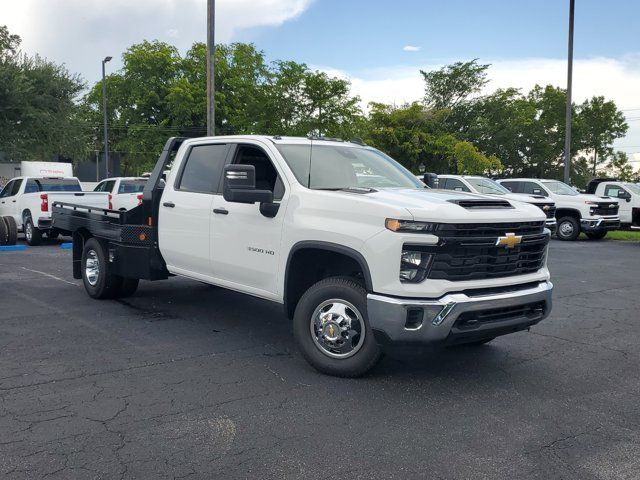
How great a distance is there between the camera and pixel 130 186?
53.4ft

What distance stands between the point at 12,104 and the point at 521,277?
29697 mm

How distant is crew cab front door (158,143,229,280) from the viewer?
6.32 metres

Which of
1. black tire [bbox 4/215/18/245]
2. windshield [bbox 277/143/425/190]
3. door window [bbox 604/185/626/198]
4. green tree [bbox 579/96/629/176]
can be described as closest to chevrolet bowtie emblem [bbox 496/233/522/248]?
windshield [bbox 277/143/425/190]

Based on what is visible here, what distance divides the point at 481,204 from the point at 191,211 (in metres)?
3.05

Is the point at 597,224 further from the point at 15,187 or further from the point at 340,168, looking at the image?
the point at 15,187

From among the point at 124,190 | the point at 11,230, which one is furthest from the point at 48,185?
the point at 11,230

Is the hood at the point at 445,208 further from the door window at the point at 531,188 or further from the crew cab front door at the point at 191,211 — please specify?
the door window at the point at 531,188

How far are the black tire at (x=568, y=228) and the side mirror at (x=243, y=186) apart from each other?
15695 millimetres

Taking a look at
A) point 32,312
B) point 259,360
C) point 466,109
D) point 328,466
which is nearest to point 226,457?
point 328,466

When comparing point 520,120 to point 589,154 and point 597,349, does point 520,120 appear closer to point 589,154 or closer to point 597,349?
point 589,154

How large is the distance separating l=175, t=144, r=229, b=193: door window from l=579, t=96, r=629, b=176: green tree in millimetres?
58547

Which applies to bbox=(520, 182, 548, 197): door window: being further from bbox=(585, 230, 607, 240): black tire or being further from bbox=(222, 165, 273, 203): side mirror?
bbox=(222, 165, 273, 203): side mirror

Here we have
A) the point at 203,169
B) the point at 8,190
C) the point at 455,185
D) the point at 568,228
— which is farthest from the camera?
the point at 568,228

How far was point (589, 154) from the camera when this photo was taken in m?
63.2
